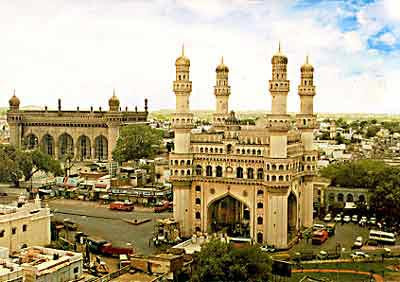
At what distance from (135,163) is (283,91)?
3517cm

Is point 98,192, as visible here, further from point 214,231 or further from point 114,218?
point 214,231

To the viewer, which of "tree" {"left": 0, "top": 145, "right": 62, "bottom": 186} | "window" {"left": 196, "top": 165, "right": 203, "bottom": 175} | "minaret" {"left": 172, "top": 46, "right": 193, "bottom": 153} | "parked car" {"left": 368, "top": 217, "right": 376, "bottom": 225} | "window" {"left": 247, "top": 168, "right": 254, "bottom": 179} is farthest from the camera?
"tree" {"left": 0, "top": 145, "right": 62, "bottom": 186}

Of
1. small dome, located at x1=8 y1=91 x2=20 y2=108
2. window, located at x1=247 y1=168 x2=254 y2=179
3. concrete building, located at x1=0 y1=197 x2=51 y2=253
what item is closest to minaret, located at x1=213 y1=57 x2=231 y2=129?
window, located at x1=247 y1=168 x2=254 y2=179

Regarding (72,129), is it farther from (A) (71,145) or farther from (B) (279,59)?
(B) (279,59)

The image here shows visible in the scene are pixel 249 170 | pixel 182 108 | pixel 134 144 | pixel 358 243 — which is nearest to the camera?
pixel 358 243

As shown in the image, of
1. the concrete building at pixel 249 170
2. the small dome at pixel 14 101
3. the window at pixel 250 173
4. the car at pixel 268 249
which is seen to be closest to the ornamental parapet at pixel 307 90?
the concrete building at pixel 249 170

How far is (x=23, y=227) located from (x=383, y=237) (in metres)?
25.9

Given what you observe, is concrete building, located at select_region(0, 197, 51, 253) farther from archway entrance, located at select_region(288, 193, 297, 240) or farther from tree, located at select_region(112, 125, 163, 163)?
tree, located at select_region(112, 125, 163, 163)

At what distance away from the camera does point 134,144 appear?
77.2 meters

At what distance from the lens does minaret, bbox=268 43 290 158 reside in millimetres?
43438

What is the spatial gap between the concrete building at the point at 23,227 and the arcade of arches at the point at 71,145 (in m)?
44.5

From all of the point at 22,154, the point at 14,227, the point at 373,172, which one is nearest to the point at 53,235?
the point at 14,227

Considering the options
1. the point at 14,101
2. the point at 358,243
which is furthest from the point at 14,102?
the point at 358,243

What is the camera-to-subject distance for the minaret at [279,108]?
4344cm
